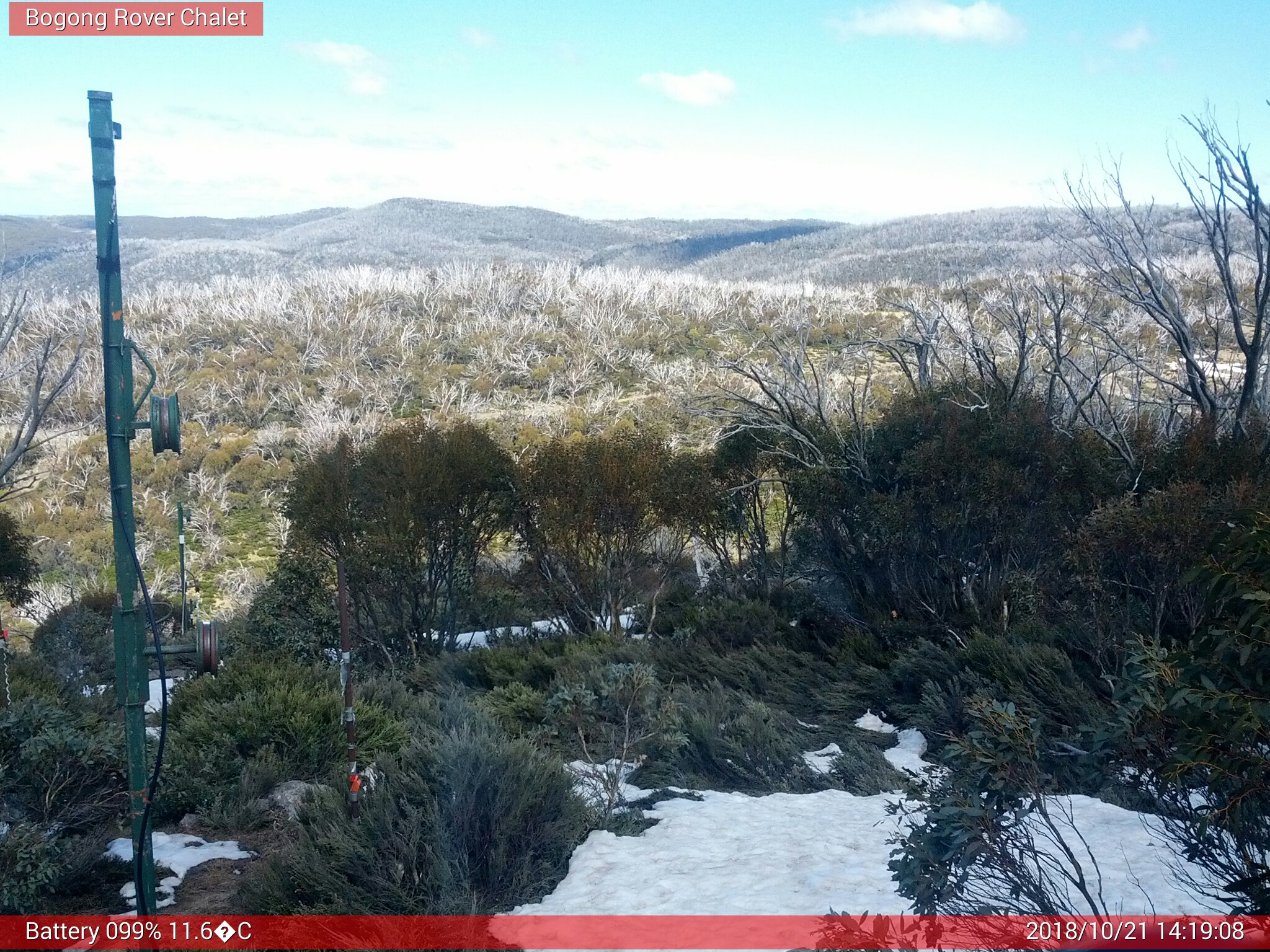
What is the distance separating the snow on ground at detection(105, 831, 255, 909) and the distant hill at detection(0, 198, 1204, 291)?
40.0m

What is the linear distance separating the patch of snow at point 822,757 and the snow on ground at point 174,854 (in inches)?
157

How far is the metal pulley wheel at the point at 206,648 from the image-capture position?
12.7 ft

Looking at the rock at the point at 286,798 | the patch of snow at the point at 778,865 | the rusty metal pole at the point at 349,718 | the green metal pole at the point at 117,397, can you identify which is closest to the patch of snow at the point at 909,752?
the patch of snow at the point at 778,865

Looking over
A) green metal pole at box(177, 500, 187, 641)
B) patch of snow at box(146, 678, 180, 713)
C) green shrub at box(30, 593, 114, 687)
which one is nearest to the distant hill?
green shrub at box(30, 593, 114, 687)

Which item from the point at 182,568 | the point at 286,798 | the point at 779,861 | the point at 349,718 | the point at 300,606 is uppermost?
the point at 182,568

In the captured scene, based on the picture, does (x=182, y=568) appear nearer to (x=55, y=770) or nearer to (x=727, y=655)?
(x=55, y=770)

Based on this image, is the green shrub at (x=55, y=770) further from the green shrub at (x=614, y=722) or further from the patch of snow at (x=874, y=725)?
the patch of snow at (x=874, y=725)

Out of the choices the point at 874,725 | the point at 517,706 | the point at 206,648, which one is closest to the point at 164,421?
the point at 206,648

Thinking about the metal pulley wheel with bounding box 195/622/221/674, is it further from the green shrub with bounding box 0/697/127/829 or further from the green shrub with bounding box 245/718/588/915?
the green shrub with bounding box 0/697/127/829

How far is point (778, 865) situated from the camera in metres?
5.01

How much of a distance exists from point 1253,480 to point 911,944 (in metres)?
7.91

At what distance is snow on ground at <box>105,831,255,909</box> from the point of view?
504 centimetres

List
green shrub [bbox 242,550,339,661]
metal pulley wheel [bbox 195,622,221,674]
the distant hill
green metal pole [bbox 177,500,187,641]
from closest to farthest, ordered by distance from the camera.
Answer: metal pulley wheel [bbox 195,622,221,674]
green metal pole [bbox 177,500,187,641]
green shrub [bbox 242,550,339,661]
the distant hill

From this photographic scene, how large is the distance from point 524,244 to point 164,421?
94.6m
